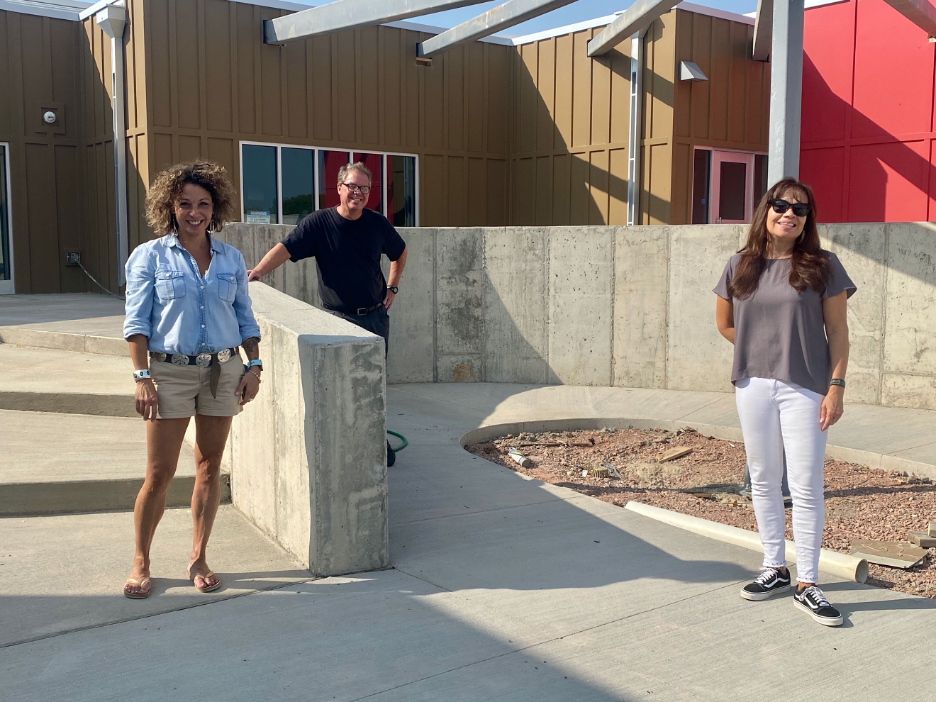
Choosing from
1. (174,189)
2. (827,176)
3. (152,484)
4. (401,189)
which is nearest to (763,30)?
(827,176)

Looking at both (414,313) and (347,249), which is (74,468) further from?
(414,313)

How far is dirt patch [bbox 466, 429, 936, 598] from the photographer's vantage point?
5531 millimetres

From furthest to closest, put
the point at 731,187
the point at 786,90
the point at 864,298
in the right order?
the point at 731,187, the point at 864,298, the point at 786,90

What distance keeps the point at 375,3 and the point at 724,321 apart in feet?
28.8

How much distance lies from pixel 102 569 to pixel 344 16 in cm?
969

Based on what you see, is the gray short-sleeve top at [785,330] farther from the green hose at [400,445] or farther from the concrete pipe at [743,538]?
the green hose at [400,445]

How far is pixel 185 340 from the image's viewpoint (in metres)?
3.73

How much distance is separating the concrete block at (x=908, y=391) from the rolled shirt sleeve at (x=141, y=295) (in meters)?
7.17

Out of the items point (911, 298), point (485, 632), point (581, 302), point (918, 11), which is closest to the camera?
point (485, 632)

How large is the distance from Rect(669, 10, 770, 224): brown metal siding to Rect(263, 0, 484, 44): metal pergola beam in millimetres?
5136

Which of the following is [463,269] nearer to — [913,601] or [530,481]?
[530,481]

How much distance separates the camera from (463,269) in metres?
10.0

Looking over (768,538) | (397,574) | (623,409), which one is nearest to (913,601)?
(768,538)

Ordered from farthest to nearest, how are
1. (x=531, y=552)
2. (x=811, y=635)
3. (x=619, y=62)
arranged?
(x=619, y=62)
(x=531, y=552)
(x=811, y=635)
